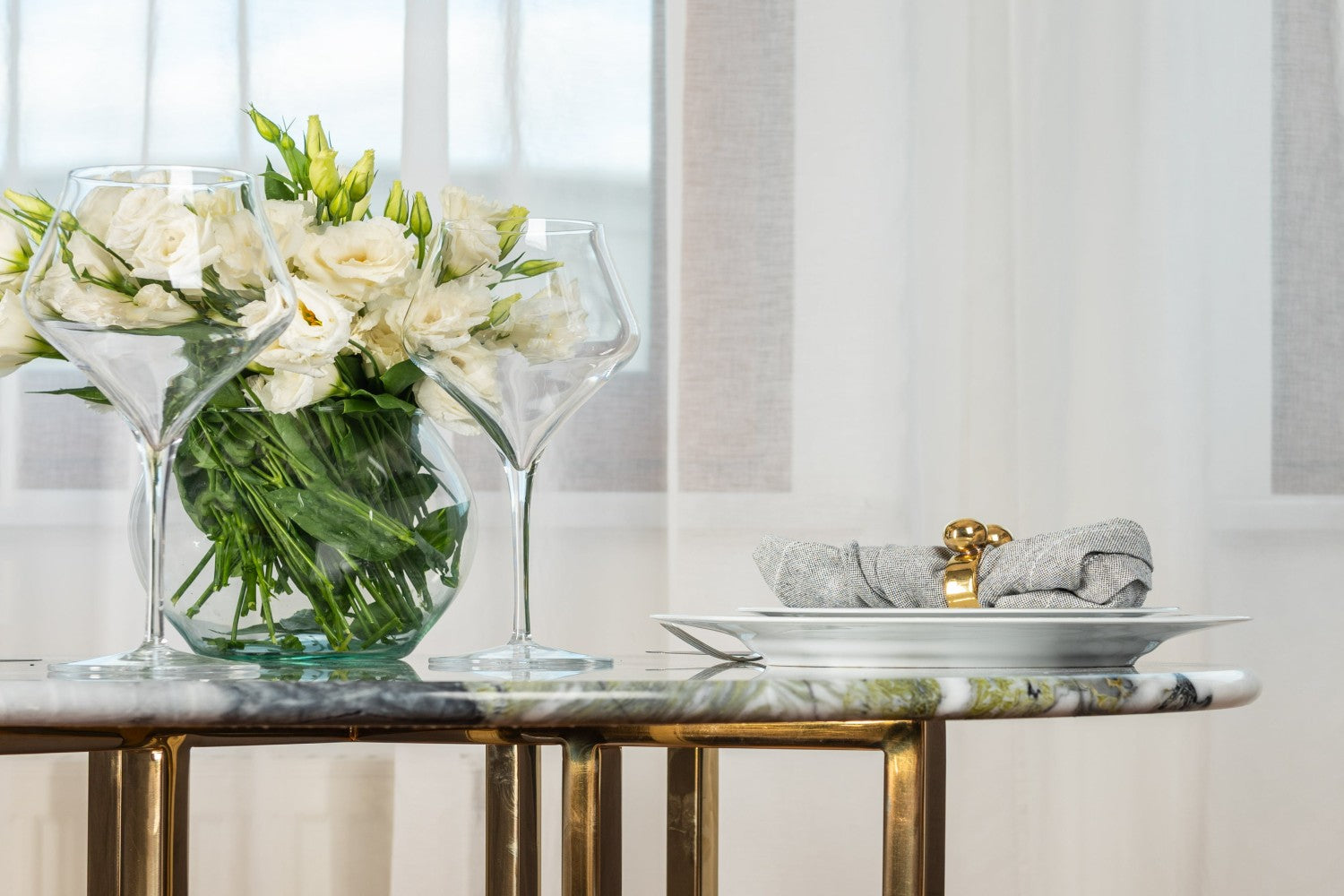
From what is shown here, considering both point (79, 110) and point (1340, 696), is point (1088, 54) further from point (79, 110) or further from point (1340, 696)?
point (79, 110)

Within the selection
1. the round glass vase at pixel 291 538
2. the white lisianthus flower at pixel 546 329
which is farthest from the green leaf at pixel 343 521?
the white lisianthus flower at pixel 546 329

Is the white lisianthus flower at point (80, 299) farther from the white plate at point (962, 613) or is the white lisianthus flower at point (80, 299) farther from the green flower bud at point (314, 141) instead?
the white plate at point (962, 613)

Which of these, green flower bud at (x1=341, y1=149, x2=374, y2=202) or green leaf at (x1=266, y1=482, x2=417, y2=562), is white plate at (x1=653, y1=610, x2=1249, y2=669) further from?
green flower bud at (x1=341, y1=149, x2=374, y2=202)

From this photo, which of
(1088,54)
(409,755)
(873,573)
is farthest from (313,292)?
(1088,54)

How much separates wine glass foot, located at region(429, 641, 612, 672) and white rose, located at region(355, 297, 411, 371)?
0.50 feet

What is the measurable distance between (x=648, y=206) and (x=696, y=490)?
335 mm

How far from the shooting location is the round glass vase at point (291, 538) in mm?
680

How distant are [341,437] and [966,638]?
32 centimetres

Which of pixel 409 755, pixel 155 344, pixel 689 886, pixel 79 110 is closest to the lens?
pixel 155 344

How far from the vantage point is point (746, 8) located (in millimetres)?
1609

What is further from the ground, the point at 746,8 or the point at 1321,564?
the point at 746,8

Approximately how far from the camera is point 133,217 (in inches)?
Result: 22.6

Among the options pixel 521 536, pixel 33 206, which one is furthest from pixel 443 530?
pixel 33 206

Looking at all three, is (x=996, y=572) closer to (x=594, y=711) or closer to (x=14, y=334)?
(x=594, y=711)
